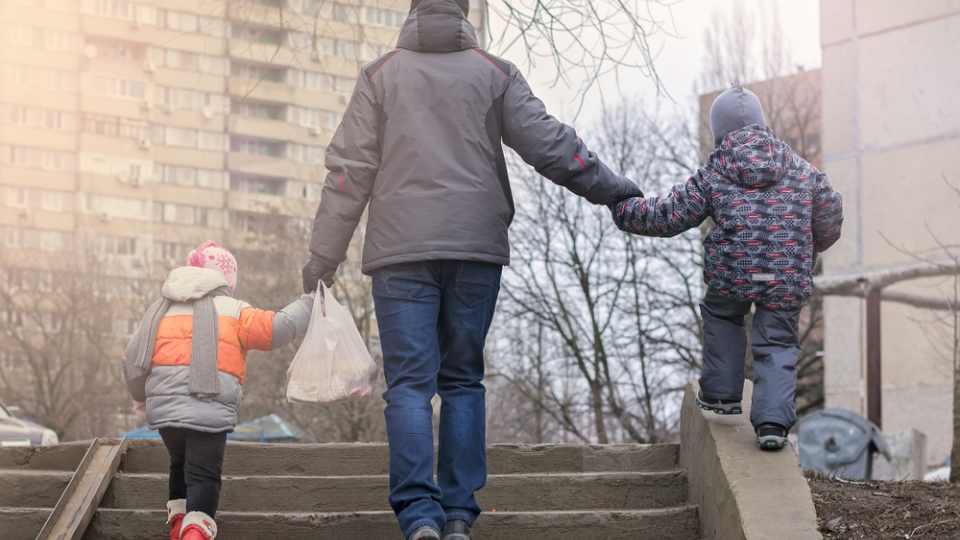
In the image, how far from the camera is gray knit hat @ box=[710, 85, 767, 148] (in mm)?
4719

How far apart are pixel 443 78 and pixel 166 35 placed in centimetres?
6880

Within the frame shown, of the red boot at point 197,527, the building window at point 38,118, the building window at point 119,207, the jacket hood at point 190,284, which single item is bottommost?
the red boot at point 197,527

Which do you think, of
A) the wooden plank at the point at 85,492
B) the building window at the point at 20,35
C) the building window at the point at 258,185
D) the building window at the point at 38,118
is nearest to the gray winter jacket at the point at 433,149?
the wooden plank at the point at 85,492

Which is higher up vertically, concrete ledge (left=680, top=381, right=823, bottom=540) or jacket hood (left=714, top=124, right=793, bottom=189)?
jacket hood (left=714, top=124, right=793, bottom=189)

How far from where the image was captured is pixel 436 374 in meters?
3.92

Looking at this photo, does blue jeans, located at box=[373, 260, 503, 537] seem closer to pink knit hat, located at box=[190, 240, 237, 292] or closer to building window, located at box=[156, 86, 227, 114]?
pink knit hat, located at box=[190, 240, 237, 292]

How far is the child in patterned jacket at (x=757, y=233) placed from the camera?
446cm

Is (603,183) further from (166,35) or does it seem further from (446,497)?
(166,35)

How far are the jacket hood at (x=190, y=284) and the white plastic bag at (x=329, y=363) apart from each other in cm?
54

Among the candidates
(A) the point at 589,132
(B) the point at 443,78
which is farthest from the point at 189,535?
(A) the point at 589,132

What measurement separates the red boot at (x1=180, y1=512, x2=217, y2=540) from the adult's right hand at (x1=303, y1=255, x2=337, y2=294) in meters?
1.06

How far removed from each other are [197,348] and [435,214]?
1311mm

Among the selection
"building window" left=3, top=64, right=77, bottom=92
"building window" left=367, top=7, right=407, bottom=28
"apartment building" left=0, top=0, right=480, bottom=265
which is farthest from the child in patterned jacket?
"building window" left=3, top=64, right=77, bottom=92

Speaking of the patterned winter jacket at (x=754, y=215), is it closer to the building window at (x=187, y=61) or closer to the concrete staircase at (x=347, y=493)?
the concrete staircase at (x=347, y=493)
